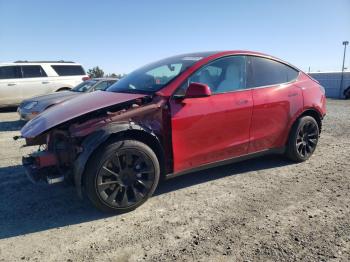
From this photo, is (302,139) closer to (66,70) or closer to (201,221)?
(201,221)

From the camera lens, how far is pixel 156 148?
3855 mm

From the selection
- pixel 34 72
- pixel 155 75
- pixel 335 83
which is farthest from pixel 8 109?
pixel 335 83

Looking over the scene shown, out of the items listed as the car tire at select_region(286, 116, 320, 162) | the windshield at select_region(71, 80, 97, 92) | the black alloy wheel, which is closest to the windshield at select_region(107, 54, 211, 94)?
the black alloy wheel

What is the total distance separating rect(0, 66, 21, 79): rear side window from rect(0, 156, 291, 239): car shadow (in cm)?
876

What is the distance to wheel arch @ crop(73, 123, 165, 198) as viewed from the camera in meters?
3.39

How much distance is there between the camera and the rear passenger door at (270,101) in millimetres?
4582

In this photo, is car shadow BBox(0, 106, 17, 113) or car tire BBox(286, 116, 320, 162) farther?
car shadow BBox(0, 106, 17, 113)

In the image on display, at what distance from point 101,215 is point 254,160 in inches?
116

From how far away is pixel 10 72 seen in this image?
506 inches

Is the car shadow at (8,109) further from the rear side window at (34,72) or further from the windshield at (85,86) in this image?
the windshield at (85,86)

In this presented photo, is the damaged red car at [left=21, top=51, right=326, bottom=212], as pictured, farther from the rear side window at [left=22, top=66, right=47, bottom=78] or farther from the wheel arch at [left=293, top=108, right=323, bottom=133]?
the rear side window at [left=22, top=66, right=47, bottom=78]

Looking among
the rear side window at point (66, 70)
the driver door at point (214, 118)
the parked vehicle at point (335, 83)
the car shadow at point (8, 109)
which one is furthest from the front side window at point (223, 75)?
the parked vehicle at point (335, 83)

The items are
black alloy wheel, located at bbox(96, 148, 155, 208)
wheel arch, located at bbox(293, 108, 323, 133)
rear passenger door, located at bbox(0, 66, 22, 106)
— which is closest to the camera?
black alloy wheel, located at bbox(96, 148, 155, 208)

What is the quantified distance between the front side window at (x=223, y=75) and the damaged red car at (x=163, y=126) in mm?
14
